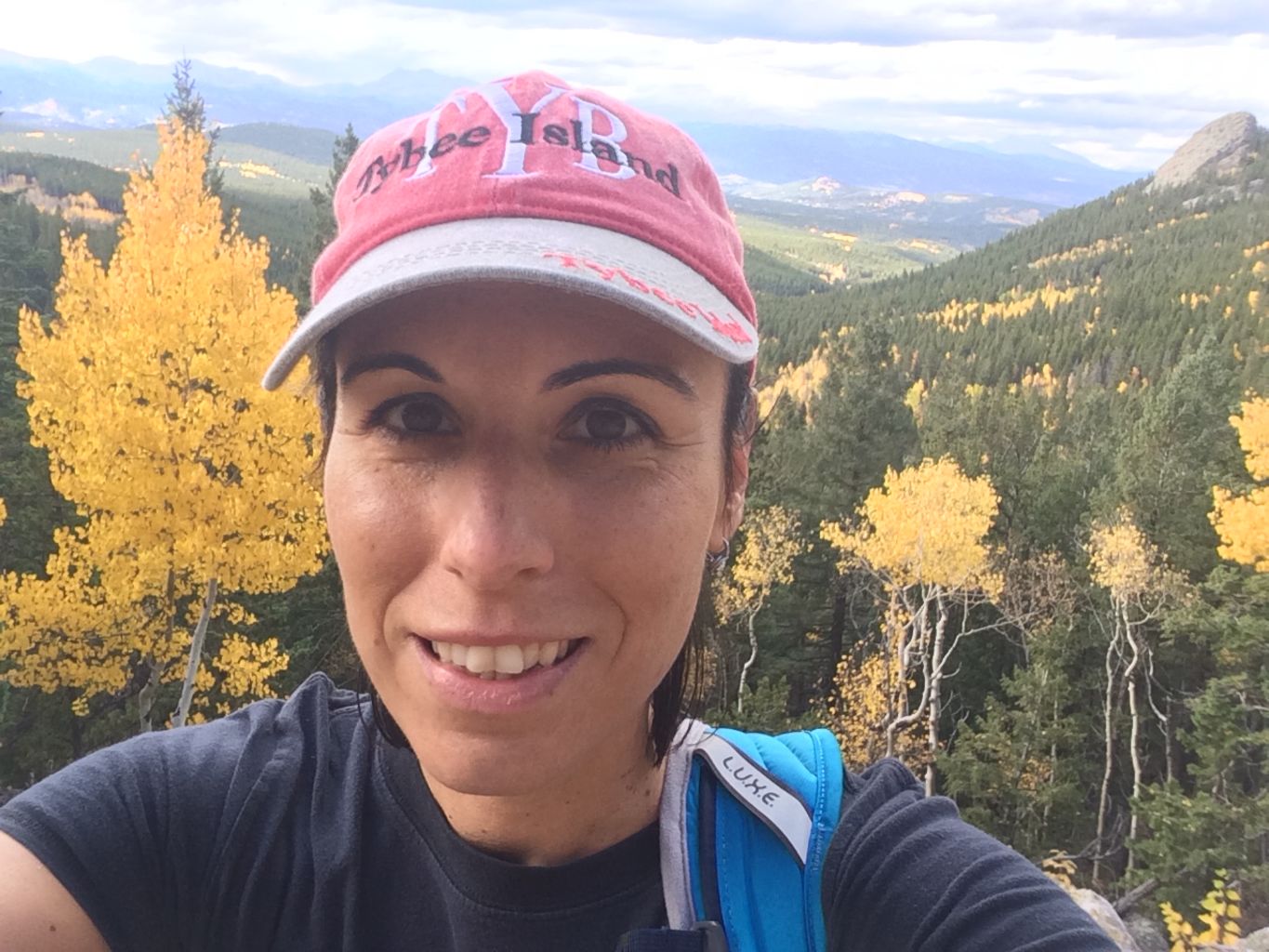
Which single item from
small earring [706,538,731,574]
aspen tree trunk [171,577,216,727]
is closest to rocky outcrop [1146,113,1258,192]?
aspen tree trunk [171,577,216,727]

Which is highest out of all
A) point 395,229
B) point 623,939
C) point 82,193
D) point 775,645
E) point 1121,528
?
point 82,193

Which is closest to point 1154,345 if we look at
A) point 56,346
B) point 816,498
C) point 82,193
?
point 816,498

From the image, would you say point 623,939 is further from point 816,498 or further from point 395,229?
point 816,498

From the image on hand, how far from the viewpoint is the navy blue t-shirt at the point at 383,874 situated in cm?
140

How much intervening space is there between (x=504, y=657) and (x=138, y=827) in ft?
2.64

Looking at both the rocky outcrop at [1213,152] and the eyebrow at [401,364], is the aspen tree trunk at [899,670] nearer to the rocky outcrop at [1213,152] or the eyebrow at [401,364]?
the eyebrow at [401,364]

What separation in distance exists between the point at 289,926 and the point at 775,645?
22.3 m

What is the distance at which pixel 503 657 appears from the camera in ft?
4.33

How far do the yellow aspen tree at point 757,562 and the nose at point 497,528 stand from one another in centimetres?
1709

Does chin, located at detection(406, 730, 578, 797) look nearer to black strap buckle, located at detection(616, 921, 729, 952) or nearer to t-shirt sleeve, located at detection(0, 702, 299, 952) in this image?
black strap buckle, located at detection(616, 921, 729, 952)

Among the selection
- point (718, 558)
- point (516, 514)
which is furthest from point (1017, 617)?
point (516, 514)

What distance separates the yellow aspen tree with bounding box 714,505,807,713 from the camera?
61.0 ft

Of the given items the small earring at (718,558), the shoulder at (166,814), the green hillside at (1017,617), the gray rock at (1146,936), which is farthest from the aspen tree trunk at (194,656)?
the gray rock at (1146,936)

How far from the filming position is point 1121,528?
56.7ft
